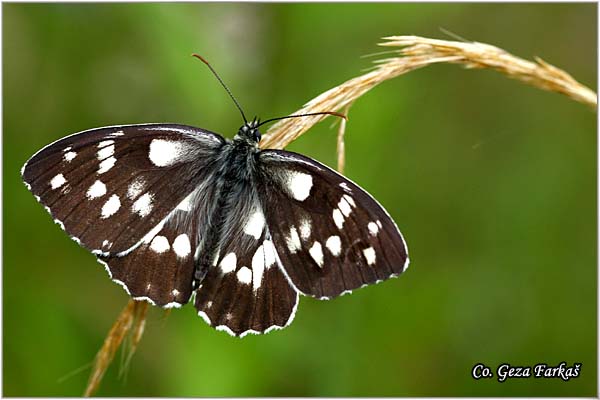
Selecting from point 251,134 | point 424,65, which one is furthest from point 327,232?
point 424,65

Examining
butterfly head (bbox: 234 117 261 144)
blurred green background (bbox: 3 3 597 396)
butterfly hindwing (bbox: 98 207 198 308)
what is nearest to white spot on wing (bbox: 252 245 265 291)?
butterfly hindwing (bbox: 98 207 198 308)

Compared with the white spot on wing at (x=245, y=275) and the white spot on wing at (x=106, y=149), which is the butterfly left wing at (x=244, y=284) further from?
the white spot on wing at (x=106, y=149)

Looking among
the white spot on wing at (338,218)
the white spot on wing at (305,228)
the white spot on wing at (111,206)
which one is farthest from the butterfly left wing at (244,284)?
the white spot on wing at (111,206)

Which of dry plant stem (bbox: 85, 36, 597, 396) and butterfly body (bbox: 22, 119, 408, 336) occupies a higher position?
dry plant stem (bbox: 85, 36, 597, 396)

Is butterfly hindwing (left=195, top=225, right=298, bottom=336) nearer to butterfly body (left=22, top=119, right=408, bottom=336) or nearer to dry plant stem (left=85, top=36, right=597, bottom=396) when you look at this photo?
butterfly body (left=22, top=119, right=408, bottom=336)

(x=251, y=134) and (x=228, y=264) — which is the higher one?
(x=251, y=134)

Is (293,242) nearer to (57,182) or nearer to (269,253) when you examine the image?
(269,253)

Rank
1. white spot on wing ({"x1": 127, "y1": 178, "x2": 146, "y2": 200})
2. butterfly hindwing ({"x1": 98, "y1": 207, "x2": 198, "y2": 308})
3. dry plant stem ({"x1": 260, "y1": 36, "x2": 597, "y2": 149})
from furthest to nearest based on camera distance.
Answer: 1. white spot on wing ({"x1": 127, "y1": 178, "x2": 146, "y2": 200})
2. butterfly hindwing ({"x1": 98, "y1": 207, "x2": 198, "y2": 308})
3. dry plant stem ({"x1": 260, "y1": 36, "x2": 597, "y2": 149})

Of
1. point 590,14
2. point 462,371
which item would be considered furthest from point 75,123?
point 590,14

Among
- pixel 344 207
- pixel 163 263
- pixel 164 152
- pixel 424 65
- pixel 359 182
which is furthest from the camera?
pixel 359 182
